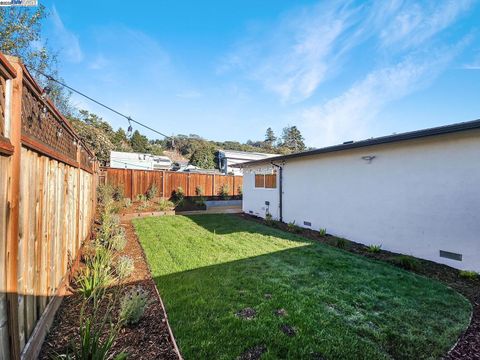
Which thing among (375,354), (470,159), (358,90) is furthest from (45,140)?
(358,90)

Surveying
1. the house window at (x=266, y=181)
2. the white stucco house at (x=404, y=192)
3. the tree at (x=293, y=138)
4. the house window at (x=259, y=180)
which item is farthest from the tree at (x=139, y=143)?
the white stucco house at (x=404, y=192)

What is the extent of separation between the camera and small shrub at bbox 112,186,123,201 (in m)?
12.4

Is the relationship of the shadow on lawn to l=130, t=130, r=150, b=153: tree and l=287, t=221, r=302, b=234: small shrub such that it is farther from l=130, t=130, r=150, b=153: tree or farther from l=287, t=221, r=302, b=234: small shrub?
l=130, t=130, r=150, b=153: tree

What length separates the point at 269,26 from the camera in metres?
7.79

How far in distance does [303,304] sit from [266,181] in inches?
310

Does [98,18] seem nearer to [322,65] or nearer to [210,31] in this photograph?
[210,31]

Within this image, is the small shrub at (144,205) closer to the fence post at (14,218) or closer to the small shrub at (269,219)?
the small shrub at (269,219)

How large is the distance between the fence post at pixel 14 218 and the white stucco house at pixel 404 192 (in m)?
6.19

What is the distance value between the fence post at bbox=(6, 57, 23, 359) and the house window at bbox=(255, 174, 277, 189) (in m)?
9.18

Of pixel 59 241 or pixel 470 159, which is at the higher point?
pixel 470 159

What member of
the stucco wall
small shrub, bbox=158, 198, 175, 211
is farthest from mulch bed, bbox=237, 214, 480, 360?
small shrub, bbox=158, 198, 175, 211

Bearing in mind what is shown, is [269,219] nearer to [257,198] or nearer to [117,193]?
[257,198]

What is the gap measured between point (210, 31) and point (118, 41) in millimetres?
3160

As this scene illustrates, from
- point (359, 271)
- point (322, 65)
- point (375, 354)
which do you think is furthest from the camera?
point (322, 65)
